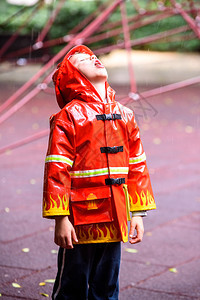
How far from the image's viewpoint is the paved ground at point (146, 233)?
11.2 feet

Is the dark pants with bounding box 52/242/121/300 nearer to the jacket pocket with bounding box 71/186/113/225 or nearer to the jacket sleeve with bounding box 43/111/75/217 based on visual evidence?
the jacket pocket with bounding box 71/186/113/225

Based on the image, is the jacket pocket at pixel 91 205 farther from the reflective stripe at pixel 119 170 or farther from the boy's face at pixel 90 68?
the boy's face at pixel 90 68

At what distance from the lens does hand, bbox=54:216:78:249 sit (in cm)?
233

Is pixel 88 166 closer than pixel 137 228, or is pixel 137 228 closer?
pixel 88 166

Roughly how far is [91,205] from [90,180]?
11 cm

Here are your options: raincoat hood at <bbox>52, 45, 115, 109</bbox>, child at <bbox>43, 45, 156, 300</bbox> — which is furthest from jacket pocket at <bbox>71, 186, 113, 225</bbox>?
raincoat hood at <bbox>52, 45, 115, 109</bbox>

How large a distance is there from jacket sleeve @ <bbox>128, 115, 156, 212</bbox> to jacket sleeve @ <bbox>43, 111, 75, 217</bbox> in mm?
309

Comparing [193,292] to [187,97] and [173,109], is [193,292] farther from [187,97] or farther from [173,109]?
[187,97]

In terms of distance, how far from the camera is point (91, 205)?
7.83ft

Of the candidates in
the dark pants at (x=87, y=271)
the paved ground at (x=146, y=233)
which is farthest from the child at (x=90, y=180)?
the paved ground at (x=146, y=233)

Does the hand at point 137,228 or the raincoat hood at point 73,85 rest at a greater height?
the raincoat hood at point 73,85

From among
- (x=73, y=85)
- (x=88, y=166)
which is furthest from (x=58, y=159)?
(x=73, y=85)

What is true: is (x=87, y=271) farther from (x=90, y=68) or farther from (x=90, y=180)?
(x=90, y=68)

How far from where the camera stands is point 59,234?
7.67 feet
